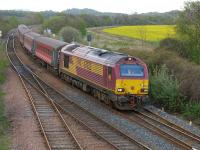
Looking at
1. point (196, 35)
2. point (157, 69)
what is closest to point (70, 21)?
point (196, 35)

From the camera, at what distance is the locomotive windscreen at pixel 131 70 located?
2320cm

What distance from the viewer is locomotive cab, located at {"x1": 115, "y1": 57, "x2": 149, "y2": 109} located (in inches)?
903

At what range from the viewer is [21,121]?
20.8m

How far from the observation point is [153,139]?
18.0 m

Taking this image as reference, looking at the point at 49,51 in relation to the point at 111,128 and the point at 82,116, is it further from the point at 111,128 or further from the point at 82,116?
the point at 111,128

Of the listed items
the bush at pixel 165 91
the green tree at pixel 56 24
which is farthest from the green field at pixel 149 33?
the bush at pixel 165 91

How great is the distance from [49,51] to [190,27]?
11931 millimetres

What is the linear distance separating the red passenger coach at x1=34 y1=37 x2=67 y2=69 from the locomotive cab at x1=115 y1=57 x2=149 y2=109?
1328cm

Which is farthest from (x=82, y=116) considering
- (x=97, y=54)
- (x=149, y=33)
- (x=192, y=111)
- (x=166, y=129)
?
(x=149, y=33)

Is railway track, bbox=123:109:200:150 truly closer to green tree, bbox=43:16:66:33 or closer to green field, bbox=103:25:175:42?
green field, bbox=103:25:175:42

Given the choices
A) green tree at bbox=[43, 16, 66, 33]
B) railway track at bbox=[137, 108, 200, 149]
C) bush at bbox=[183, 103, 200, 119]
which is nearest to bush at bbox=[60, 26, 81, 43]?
green tree at bbox=[43, 16, 66, 33]

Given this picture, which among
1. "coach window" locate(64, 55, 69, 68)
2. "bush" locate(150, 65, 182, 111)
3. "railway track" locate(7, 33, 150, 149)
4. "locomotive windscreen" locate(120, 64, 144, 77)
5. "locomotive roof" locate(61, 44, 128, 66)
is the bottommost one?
"railway track" locate(7, 33, 150, 149)

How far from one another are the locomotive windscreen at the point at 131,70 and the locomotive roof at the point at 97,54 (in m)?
0.51

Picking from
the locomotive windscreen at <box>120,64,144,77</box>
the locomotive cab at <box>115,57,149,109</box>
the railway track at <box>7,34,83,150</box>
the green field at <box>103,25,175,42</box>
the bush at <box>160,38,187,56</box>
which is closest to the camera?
the railway track at <box>7,34,83,150</box>
